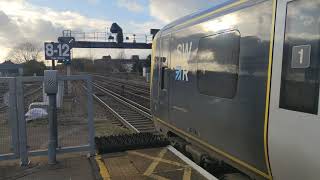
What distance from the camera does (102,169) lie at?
22.6 ft

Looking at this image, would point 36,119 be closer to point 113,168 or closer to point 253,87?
point 113,168

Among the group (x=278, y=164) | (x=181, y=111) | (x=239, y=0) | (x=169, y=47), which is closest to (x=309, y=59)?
(x=278, y=164)

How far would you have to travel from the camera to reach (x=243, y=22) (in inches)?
199

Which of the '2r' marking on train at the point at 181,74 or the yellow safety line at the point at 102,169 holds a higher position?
the '2r' marking on train at the point at 181,74

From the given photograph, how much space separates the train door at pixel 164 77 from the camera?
27.5 ft

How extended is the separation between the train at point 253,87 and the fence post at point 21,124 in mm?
2885

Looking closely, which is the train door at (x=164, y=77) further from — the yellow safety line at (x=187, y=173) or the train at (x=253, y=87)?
the yellow safety line at (x=187, y=173)

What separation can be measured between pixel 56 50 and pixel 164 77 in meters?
17.0

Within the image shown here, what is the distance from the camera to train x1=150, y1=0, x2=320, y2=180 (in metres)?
3.80

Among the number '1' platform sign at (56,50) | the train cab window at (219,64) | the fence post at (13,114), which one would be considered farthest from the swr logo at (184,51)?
the number '1' platform sign at (56,50)

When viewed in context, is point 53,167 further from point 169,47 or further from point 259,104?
point 259,104

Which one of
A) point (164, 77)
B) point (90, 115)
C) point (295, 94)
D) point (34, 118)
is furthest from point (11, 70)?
point (295, 94)

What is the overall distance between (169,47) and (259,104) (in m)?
4.03

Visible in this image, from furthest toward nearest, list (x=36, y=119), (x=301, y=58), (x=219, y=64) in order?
(x=36, y=119)
(x=219, y=64)
(x=301, y=58)
